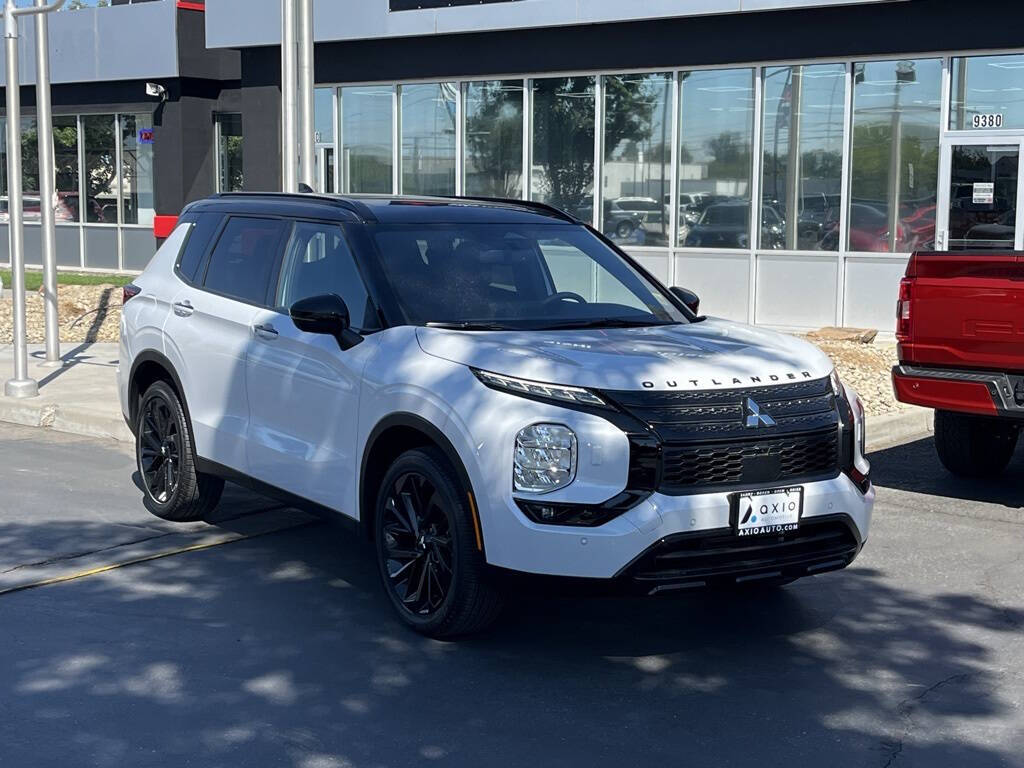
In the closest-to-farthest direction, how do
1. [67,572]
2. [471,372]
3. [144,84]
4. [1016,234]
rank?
[471,372] < [67,572] < [1016,234] < [144,84]

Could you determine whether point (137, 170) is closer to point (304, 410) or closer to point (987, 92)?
point (987, 92)

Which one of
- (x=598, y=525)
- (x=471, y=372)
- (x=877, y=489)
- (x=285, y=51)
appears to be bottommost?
(x=877, y=489)

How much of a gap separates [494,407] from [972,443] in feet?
16.6

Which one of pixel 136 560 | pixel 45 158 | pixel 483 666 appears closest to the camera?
pixel 483 666

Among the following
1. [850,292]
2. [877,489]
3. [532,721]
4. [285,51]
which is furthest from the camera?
[850,292]

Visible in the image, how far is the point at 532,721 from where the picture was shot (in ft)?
15.9

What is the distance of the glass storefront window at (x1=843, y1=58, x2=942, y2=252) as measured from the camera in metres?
17.0

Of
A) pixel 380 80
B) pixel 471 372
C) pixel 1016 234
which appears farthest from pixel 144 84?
pixel 471 372

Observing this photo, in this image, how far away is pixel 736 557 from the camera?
5.21 meters

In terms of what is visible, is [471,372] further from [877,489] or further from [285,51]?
[285,51]

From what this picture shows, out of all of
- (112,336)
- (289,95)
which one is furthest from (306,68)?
(112,336)

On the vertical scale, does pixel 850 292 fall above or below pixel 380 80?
below

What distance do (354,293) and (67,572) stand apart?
6.75ft

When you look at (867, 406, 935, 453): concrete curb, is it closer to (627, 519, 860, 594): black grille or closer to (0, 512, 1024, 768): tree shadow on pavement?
(0, 512, 1024, 768): tree shadow on pavement
